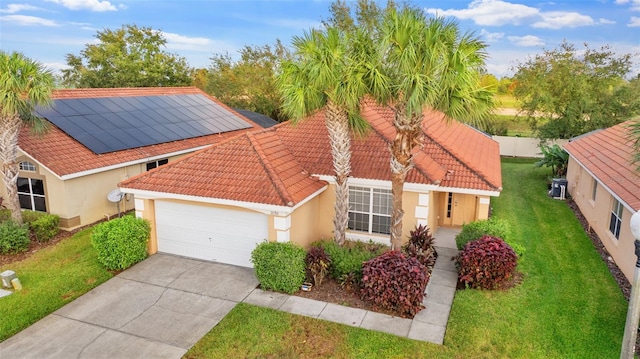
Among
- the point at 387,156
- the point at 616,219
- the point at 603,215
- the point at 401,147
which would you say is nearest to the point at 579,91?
the point at 603,215

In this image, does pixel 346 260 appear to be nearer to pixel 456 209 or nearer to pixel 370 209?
pixel 370 209

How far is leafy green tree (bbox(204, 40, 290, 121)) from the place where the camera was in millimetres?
37875

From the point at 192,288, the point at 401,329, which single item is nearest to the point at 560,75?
the point at 401,329

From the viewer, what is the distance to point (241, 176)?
12250mm

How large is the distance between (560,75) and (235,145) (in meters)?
24.5

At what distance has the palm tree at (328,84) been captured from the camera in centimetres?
1003

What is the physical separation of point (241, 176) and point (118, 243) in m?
3.87

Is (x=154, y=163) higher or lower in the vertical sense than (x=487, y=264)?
higher

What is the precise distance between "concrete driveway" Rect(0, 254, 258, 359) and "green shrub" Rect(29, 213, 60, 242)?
14.3ft

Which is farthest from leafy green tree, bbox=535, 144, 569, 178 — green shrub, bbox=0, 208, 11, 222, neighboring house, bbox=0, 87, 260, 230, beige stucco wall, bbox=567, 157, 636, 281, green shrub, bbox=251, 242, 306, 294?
green shrub, bbox=0, 208, 11, 222

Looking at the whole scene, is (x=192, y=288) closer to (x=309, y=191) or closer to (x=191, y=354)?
(x=191, y=354)

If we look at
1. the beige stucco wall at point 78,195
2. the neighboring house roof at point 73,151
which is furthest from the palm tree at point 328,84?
the beige stucco wall at point 78,195

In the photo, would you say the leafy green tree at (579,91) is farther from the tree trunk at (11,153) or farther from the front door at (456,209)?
the tree trunk at (11,153)

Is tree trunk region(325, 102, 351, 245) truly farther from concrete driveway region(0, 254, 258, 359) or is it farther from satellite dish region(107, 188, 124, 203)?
satellite dish region(107, 188, 124, 203)
